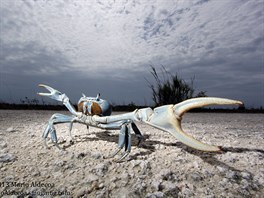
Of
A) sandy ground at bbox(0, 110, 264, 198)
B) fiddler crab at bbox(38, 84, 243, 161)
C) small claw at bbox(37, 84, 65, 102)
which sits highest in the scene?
small claw at bbox(37, 84, 65, 102)

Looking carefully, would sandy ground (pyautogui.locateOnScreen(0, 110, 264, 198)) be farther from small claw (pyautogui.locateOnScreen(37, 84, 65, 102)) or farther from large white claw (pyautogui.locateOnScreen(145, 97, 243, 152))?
small claw (pyautogui.locateOnScreen(37, 84, 65, 102))

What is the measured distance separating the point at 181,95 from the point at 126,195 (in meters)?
9.83

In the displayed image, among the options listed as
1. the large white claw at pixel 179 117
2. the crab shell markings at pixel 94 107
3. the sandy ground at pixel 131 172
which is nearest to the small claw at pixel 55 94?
the crab shell markings at pixel 94 107

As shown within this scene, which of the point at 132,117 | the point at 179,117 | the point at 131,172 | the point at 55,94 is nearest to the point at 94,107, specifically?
the point at 132,117

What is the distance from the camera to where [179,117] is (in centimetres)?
191

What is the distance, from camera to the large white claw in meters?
1.64

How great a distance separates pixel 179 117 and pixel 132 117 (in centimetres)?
61

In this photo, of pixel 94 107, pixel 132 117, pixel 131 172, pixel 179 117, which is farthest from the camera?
pixel 94 107

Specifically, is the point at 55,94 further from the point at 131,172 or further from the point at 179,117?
the point at 179,117

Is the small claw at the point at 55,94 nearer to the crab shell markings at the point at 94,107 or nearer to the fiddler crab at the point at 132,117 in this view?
the fiddler crab at the point at 132,117

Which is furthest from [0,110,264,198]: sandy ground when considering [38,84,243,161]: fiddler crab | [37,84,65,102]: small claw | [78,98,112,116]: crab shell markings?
[37,84,65,102]: small claw

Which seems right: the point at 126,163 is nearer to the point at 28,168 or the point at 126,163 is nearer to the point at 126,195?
the point at 126,195

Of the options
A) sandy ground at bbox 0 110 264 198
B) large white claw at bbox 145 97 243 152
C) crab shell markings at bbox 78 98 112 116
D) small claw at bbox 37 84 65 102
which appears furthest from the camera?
small claw at bbox 37 84 65 102

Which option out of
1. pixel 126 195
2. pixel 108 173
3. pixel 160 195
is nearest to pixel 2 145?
pixel 108 173
